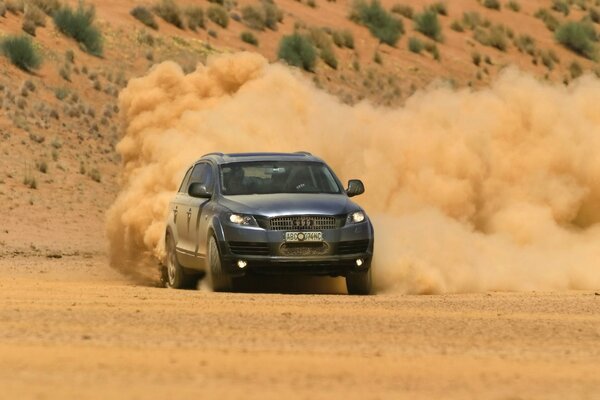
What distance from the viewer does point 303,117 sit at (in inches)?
998

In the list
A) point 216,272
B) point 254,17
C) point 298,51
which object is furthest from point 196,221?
point 254,17

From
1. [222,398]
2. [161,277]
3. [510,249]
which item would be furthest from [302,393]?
[510,249]

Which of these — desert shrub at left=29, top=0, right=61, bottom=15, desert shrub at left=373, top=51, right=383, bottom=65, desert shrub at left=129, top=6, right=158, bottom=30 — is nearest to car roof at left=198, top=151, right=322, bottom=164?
desert shrub at left=29, top=0, right=61, bottom=15

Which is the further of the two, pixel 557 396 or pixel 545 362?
pixel 545 362

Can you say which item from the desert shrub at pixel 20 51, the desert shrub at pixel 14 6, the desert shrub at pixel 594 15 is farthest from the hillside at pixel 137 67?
the desert shrub at pixel 20 51

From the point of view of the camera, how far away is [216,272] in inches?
681

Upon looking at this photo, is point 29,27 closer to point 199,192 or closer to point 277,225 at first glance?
point 199,192

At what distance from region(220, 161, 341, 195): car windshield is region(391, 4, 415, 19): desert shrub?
5414 cm

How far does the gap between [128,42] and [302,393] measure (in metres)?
41.8

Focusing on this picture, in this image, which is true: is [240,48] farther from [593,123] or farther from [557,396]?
[557,396]

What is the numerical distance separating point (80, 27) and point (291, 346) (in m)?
37.1

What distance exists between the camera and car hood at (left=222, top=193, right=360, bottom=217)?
1711 centimetres

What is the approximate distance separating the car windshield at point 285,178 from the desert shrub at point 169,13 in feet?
122

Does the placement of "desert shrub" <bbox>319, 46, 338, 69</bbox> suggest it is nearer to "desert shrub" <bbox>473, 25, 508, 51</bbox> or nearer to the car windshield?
"desert shrub" <bbox>473, 25, 508, 51</bbox>
